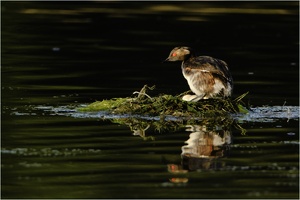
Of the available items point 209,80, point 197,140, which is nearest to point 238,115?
point 209,80

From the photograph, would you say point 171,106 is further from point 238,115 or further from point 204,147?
point 204,147

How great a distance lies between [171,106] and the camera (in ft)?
49.8

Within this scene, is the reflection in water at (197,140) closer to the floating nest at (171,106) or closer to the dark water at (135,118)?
the dark water at (135,118)

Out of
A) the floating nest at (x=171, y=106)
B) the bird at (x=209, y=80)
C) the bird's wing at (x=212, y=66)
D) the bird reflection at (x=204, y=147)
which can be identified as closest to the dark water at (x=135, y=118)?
the bird reflection at (x=204, y=147)

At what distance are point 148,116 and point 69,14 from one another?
17.9m

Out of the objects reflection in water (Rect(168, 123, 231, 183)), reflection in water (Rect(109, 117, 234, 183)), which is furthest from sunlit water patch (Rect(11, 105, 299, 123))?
reflection in water (Rect(168, 123, 231, 183))

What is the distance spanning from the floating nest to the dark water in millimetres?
217

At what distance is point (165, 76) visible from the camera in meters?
20.3

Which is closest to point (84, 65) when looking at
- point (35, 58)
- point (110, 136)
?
point (35, 58)

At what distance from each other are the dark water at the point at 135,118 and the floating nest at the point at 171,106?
0.22 meters

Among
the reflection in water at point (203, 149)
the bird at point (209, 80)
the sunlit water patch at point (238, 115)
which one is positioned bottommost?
the reflection in water at point (203, 149)

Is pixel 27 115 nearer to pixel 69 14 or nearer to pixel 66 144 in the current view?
pixel 66 144

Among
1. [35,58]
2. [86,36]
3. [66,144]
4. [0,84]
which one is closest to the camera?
[66,144]

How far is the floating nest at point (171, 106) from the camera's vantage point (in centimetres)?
1519
